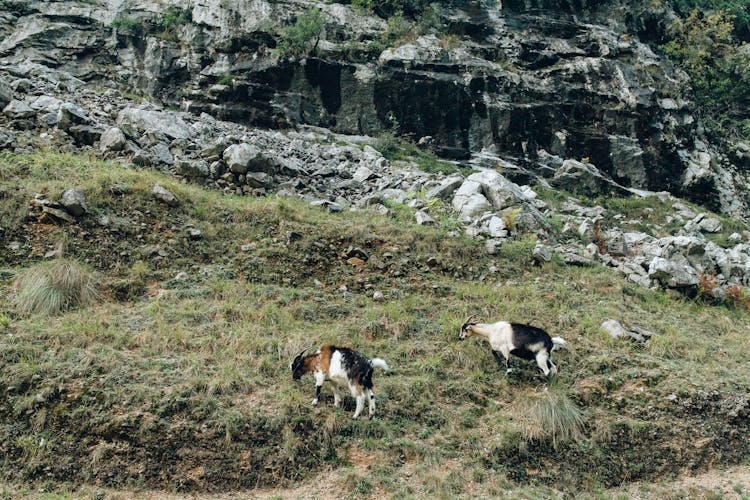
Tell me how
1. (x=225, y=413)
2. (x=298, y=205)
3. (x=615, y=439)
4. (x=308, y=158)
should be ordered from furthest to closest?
(x=308, y=158) → (x=298, y=205) → (x=615, y=439) → (x=225, y=413)

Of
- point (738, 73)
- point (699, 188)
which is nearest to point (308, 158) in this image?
point (699, 188)

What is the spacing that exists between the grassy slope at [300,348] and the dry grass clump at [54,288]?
0.20m

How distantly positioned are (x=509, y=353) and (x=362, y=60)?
16.6 meters

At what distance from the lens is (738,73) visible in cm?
2436

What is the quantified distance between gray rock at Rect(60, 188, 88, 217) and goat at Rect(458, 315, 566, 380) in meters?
7.22

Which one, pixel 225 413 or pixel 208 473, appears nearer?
pixel 208 473

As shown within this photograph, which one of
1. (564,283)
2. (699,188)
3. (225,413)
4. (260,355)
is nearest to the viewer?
(225,413)

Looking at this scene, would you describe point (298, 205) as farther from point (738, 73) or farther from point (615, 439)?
point (738, 73)

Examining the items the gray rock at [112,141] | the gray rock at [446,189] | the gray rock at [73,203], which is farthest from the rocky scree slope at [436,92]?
the gray rock at [73,203]

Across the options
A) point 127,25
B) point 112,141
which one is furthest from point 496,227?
point 127,25

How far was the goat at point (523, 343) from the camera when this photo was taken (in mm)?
6973

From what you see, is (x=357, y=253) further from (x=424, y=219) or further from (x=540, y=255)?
(x=540, y=255)

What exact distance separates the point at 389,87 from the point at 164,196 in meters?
12.4

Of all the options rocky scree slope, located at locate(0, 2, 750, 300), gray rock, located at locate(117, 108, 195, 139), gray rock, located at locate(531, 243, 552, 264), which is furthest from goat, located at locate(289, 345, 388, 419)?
gray rock, located at locate(117, 108, 195, 139)
